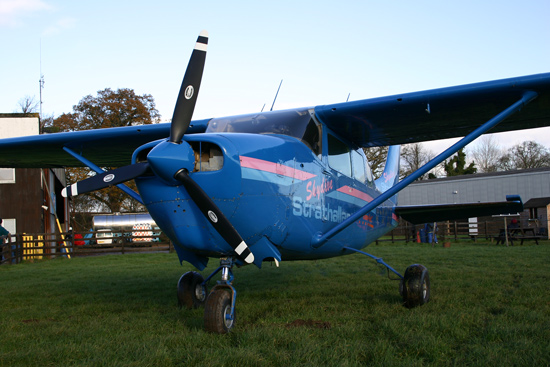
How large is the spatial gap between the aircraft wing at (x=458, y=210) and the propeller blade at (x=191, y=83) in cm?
549

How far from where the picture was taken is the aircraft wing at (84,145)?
25.7ft

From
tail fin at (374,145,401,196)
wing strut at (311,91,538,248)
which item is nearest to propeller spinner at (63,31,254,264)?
wing strut at (311,91,538,248)

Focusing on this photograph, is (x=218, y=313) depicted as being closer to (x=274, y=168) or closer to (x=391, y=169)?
(x=274, y=168)

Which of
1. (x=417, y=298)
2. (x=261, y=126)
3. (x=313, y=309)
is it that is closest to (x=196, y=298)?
(x=313, y=309)

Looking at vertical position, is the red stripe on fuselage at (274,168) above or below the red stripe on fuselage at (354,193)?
above

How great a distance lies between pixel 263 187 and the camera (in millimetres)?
4855

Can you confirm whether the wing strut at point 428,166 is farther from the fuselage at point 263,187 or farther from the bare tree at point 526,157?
the bare tree at point 526,157

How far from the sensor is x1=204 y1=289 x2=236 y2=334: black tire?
461cm

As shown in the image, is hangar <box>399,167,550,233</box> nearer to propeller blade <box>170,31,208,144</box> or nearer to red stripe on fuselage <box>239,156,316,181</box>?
red stripe on fuselage <box>239,156,316,181</box>

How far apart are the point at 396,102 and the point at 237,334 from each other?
3.71 meters

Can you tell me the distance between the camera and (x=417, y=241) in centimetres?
2711

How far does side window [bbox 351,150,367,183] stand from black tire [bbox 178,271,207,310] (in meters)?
2.96

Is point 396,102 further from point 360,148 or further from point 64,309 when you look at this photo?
point 64,309

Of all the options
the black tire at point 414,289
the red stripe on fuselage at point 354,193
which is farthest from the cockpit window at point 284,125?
the black tire at point 414,289
